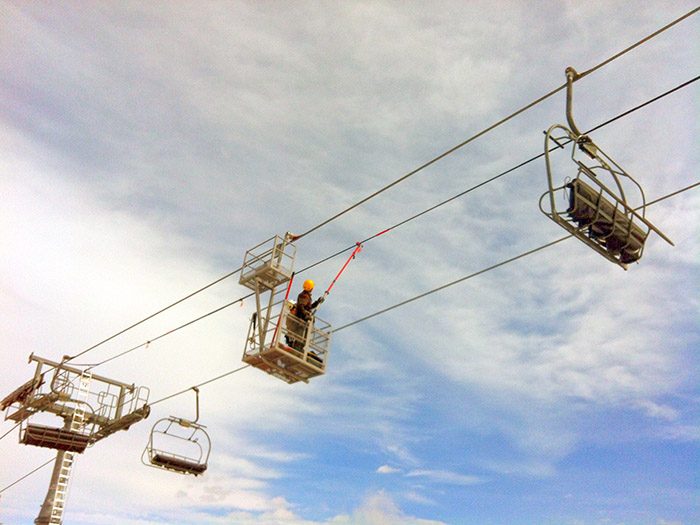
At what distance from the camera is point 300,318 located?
18.8 metres

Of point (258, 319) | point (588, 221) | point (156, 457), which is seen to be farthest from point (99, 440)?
point (588, 221)

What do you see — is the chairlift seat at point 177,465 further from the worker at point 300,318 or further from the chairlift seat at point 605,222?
the chairlift seat at point 605,222

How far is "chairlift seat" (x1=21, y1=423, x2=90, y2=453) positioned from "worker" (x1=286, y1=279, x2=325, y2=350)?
507 inches

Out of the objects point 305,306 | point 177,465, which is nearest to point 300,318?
point 305,306

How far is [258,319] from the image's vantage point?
18.5 meters

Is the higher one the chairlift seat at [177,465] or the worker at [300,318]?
the worker at [300,318]

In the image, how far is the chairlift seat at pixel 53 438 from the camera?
25.9 meters

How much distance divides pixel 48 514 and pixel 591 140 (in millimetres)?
27674

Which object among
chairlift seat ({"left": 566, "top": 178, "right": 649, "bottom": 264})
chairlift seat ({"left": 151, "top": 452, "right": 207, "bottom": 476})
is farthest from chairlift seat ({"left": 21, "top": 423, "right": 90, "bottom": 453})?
chairlift seat ({"left": 566, "top": 178, "right": 649, "bottom": 264})

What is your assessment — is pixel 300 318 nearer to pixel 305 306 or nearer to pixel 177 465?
pixel 305 306

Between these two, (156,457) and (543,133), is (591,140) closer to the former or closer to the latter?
(543,133)

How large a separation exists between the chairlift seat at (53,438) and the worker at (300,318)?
42.3ft

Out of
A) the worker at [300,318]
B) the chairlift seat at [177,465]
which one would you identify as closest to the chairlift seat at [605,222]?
the worker at [300,318]

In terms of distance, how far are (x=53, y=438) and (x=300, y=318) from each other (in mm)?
13419
